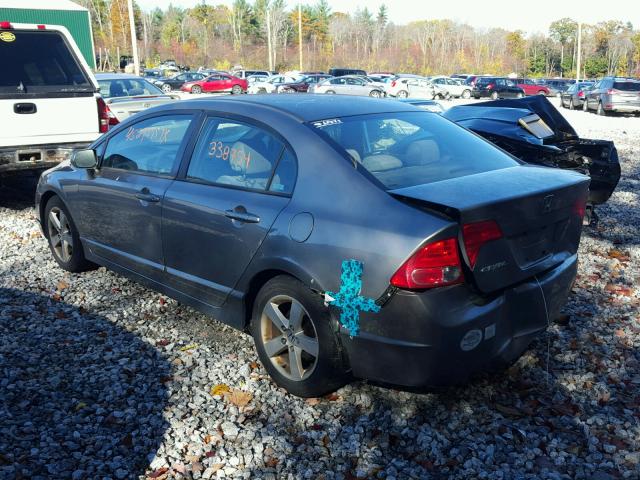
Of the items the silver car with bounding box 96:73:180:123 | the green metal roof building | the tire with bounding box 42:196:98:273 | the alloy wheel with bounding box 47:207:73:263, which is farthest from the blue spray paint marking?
the green metal roof building

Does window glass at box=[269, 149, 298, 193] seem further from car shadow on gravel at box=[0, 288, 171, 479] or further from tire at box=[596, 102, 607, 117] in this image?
tire at box=[596, 102, 607, 117]

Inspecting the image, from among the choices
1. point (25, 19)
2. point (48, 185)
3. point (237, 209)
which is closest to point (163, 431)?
point (237, 209)

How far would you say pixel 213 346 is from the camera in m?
4.32

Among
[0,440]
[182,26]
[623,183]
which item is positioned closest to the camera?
[0,440]

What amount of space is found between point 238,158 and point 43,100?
480cm

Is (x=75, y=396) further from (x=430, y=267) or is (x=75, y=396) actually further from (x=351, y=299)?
(x=430, y=267)

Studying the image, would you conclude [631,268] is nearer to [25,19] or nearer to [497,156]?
[497,156]

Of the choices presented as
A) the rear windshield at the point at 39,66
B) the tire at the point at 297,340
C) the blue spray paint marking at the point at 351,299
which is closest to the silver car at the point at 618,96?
the rear windshield at the point at 39,66

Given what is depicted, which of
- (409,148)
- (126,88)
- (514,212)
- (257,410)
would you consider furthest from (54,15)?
(514,212)

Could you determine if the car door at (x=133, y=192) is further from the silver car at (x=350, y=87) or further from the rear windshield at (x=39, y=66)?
the silver car at (x=350, y=87)

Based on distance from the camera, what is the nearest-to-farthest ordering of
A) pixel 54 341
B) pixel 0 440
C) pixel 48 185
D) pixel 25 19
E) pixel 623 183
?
pixel 0 440 < pixel 54 341 < pixel 48 185 < pixel 623 183 < pixel 25 19

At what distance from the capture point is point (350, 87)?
35781 millimetres

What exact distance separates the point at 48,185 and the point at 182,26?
120 meters

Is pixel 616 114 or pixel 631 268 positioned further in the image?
pixel 616 114
